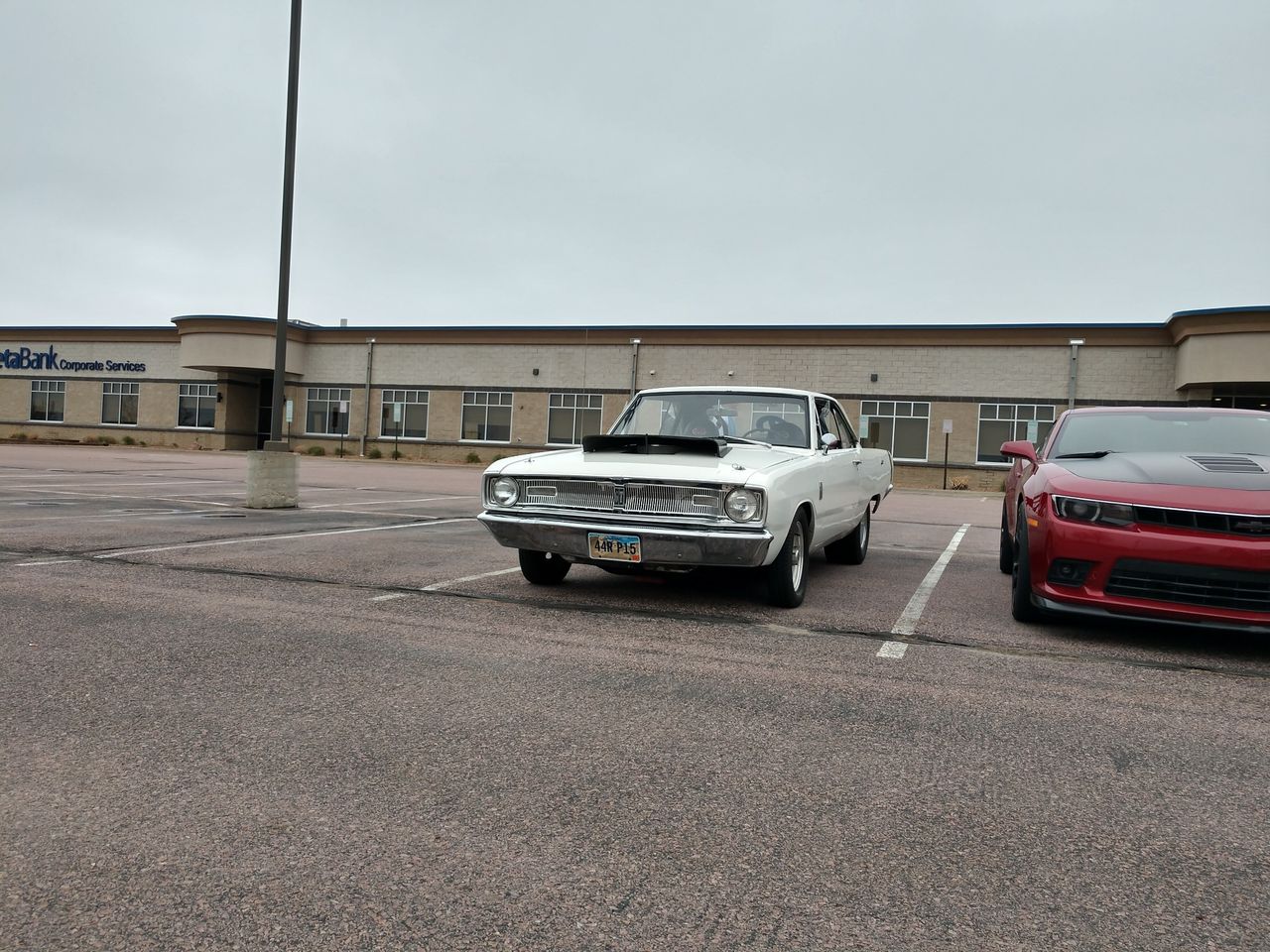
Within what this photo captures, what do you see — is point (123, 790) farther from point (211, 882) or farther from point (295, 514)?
point (295, 514)

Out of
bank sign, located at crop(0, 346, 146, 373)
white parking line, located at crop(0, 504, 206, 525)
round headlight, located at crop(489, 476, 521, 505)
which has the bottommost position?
white parking line, located at crop(0, 504, 206, 525)

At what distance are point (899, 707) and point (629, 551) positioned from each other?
2.39 meters

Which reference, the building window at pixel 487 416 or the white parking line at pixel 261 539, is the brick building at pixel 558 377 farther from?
the white parking line at pixel 261 539

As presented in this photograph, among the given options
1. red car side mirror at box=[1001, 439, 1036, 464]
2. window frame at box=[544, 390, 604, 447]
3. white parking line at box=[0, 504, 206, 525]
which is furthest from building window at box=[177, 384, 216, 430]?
red car side mirror at box=[1001, 439, 1036, 464]

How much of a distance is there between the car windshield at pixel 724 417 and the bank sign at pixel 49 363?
44512 millimetres

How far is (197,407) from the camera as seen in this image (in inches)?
1788

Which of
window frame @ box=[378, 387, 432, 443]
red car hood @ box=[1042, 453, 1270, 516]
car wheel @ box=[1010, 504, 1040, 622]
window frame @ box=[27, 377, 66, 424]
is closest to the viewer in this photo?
red car hood @ box=[1042, 453, 1270, 516]

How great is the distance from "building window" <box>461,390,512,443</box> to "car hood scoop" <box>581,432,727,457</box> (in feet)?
110

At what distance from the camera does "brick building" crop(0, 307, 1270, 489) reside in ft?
108

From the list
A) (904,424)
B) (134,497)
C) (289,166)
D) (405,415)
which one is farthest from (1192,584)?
(405,415)

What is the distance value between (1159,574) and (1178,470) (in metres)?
0.79

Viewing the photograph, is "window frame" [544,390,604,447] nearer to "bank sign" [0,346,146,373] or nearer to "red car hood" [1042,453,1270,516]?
"bank sign" [0,346,146,373]

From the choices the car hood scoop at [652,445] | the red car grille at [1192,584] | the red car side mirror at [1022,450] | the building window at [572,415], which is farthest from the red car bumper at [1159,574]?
the building window at [572,415]

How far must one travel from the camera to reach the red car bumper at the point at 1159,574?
545cm
